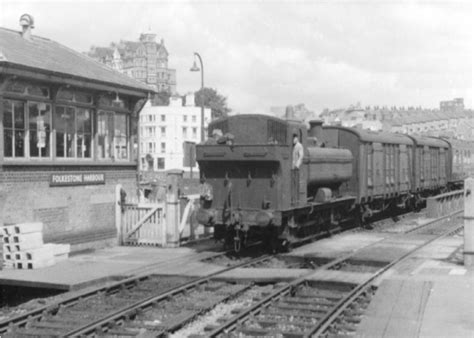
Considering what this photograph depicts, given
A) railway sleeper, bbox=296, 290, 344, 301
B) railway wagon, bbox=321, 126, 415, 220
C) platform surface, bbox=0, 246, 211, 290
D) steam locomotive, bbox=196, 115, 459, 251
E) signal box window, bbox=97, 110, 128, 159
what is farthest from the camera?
railway wagon, bbox=321, 126, 415, 220

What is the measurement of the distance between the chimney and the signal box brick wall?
160 inches

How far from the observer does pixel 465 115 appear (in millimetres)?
121750

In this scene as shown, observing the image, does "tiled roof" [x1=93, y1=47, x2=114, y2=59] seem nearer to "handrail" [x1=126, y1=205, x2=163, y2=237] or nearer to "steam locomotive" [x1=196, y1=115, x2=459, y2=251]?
"steam locomotive" [x1=196, y1=115, x2=459, y2=251]

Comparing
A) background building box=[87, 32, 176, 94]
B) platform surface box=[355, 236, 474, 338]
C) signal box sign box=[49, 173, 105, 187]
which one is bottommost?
platform surface box=[355, 236, 474, 338]

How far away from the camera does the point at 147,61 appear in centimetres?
14488

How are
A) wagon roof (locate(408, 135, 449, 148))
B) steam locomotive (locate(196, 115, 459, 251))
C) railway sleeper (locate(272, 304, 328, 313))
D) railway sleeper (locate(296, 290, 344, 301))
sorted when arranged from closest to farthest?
1. railway sleeper (locate(272, 304, 328, 313))
2. railway sleeper (locate(296, 290, 344, 301))
3. steam locomotive (locate(196, 115, 459, 251))
4. wagon roof (locate(408, 135, 449, 148))

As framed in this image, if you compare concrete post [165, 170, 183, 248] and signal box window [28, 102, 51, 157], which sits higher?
signal box window [28, 102, 51, 157]

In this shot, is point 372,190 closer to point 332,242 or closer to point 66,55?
point 332,242

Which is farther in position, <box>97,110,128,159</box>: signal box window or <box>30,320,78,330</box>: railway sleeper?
<box>97,110,128,159</box>: signal box window

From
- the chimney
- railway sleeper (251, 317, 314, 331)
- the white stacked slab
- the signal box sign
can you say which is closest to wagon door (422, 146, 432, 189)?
the signal box sign

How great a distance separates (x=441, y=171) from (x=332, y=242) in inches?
598

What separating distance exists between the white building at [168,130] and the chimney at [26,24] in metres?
67.9

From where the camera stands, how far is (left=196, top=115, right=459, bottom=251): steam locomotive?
13.6m

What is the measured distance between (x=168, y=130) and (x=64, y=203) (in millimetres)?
70865
